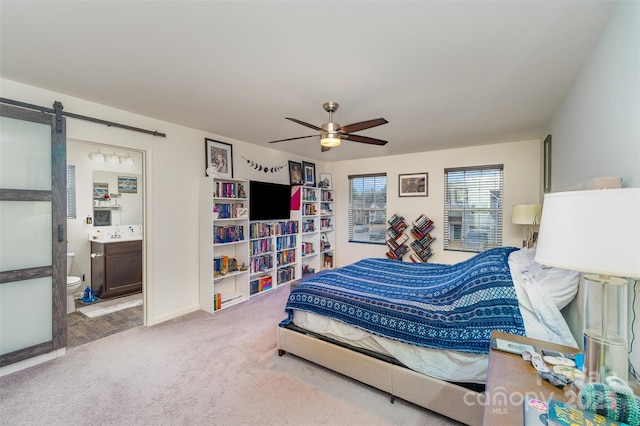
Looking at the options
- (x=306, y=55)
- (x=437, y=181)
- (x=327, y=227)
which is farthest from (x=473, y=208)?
(x=306, y=55)

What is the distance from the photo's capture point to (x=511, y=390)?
1093 millimetres

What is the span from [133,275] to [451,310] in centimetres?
467

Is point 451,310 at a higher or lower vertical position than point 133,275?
higher

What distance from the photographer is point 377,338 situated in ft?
7.12

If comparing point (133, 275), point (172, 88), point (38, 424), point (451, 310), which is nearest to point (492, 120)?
point (451, 310)

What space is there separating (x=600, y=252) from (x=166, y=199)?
3827 millimetres

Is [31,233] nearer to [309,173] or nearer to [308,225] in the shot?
[308,225]

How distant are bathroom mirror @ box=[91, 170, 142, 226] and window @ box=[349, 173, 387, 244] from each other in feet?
13.3

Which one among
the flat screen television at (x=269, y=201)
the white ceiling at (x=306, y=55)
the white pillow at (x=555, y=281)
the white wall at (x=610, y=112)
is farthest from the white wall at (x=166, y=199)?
the white wall at (x=610, y=112)

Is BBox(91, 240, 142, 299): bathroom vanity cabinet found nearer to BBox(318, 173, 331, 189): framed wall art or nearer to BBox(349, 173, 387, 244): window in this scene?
BBox(318, 173, 331, 189): framed wall art

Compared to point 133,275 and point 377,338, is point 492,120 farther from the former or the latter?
point 133,275

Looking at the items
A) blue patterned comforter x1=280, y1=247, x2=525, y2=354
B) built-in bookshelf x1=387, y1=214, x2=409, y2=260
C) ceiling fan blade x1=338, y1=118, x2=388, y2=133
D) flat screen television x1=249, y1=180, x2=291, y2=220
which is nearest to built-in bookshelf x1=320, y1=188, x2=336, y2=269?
flat screen television x1=249, y1=180, x2=291, y2=220

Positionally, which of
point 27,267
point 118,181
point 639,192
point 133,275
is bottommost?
point 133,275

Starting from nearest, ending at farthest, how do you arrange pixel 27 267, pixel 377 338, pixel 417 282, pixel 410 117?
pixel 377 338, pixel 27 267, pixel 417 282, pixel 410 117
